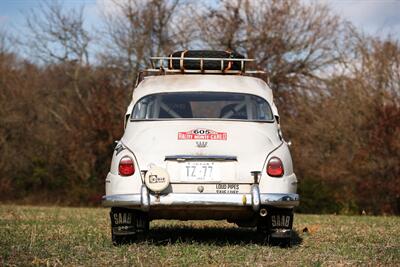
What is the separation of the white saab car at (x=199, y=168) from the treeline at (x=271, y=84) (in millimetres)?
23187

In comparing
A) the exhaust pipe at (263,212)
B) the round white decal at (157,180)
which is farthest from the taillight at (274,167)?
the round white decal at (157,180)

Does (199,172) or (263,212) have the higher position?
(199,172)

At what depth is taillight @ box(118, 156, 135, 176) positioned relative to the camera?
8.30 metres

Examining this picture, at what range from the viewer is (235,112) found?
9328mm

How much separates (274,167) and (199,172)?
2.75 ft

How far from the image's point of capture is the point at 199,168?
823cm

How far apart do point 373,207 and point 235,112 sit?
77.1 ft

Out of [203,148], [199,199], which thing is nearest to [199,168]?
[203,148]

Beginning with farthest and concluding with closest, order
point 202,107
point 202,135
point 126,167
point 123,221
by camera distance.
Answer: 1. point 202,107
2. point 123,221
3. point 202,135
4. point 126,167

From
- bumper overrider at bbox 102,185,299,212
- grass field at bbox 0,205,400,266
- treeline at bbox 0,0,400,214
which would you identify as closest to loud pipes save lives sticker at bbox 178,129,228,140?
bumper overrider at bbox 102,185,299,212

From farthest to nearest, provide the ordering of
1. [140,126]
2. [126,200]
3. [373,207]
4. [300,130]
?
[300,130] → [373,207] → [140,126] → [126,200]

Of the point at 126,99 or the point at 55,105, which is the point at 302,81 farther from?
the point at 55,105

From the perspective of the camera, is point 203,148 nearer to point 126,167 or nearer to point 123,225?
point 126,167

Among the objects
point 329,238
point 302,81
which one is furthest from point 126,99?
point 329,238
